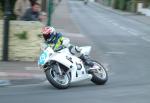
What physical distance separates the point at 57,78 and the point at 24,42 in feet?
14.6

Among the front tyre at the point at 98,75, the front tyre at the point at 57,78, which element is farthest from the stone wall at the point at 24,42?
the front tyre at the point at 57,78

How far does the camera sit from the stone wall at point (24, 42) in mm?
16141

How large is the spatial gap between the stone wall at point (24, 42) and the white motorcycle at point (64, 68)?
3.87m

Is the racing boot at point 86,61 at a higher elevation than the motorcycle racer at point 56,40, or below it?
below

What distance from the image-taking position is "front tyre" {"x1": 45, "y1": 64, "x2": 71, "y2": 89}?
38.9 feet

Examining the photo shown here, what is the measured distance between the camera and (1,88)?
12109 mm

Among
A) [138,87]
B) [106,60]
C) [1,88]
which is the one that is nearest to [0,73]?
[1,88]

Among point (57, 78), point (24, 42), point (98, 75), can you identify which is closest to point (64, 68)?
point (57, 78)

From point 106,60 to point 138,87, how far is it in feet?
19.0

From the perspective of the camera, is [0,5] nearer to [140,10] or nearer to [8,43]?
[8,43]

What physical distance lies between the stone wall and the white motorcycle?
Result: 152 inches

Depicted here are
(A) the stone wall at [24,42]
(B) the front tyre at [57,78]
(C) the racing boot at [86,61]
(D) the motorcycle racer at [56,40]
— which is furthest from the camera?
(A) the stone wall at [24,42]

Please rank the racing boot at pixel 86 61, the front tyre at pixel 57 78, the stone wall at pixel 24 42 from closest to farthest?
1. the front tyre at pixel 57 78
2. the racing boot at pixel 86 61
3. the stone wall at pixel 24 42

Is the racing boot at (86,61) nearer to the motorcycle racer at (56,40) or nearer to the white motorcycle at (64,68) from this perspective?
the white motorcycle at (64,68)
